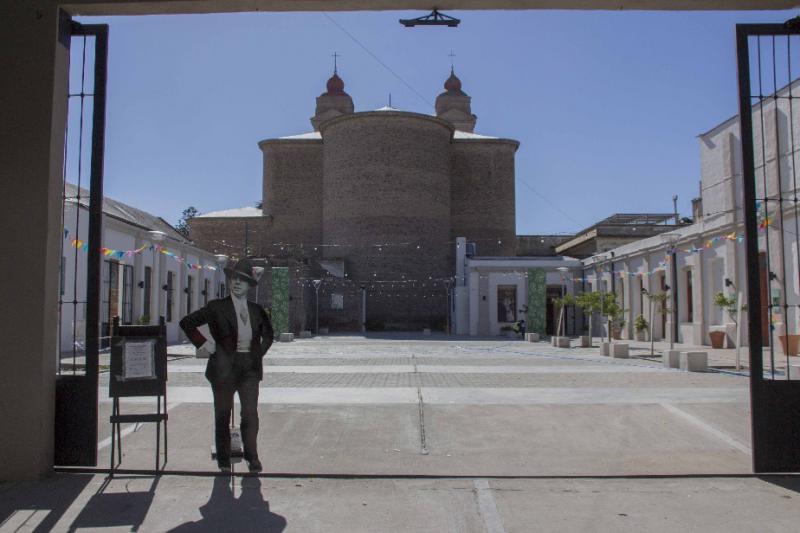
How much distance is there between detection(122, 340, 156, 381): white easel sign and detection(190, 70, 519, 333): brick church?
125 ft

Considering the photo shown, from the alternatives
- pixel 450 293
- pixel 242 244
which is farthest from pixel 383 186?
pixel 242 244

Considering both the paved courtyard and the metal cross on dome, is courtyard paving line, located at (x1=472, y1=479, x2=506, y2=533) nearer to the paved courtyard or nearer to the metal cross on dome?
the paved courtyard

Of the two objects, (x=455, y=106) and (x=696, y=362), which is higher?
(x=455, y=106)

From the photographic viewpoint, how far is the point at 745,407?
9.27 meters

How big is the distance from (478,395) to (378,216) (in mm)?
40050

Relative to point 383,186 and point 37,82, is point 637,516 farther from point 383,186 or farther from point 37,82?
point 383,186

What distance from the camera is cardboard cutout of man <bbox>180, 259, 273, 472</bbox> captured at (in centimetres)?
604

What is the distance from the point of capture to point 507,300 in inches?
1692

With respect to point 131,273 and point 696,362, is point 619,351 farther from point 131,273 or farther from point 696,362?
point 131,273

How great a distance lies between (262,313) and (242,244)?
51.7 m

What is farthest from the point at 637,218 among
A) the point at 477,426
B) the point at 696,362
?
the point at 477,426

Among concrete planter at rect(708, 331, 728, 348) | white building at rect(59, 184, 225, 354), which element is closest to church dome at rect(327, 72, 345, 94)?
white building at rect(59, 184, 225, 354)

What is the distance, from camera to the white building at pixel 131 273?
2247 cm

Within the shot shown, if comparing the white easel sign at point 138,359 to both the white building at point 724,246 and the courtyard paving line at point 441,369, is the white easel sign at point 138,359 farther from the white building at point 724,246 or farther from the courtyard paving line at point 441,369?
the white building at point 724,246
